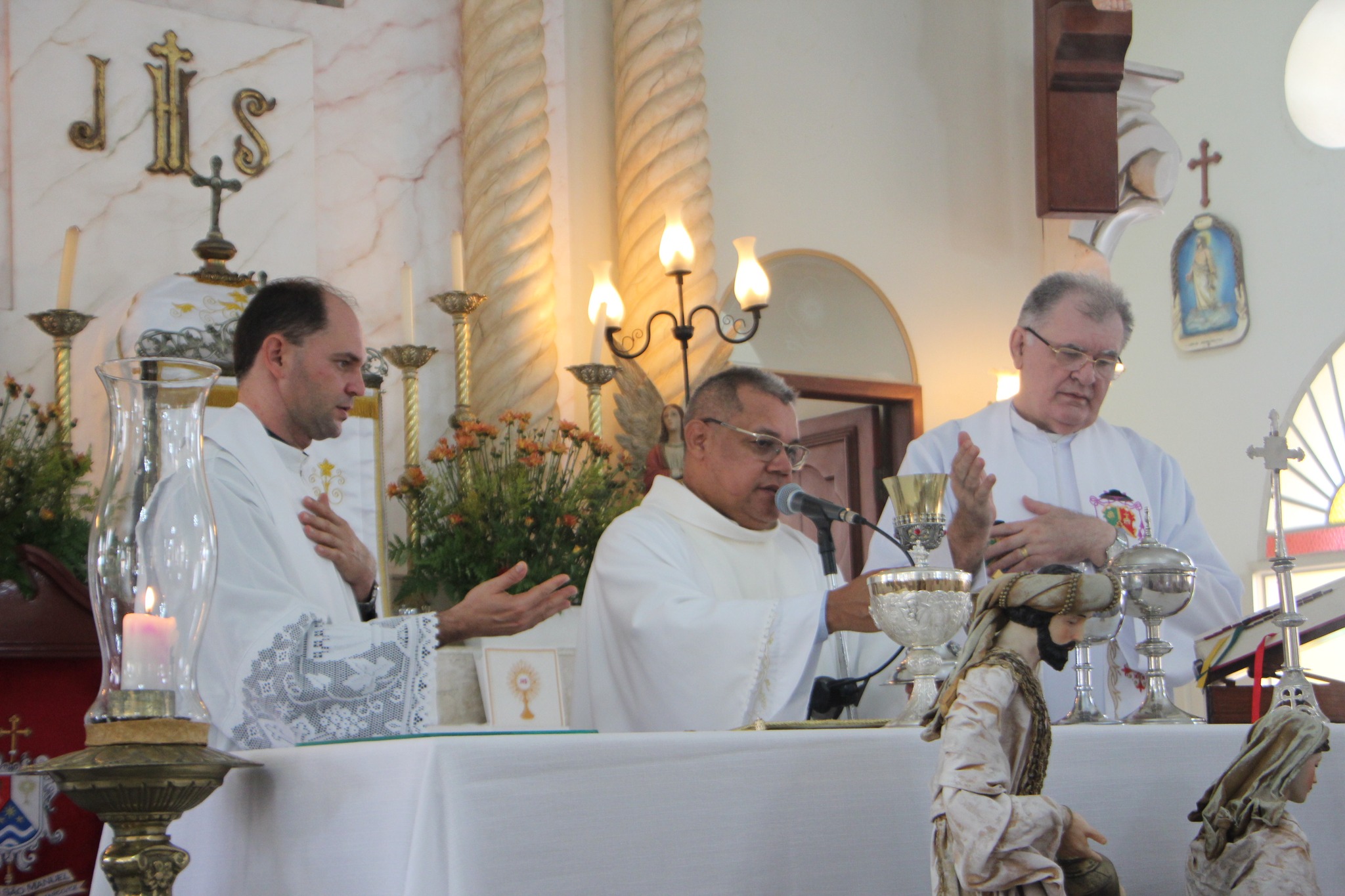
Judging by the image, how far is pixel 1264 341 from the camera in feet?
29.1

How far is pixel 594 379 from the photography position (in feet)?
15.9

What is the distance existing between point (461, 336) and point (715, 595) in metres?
1.79

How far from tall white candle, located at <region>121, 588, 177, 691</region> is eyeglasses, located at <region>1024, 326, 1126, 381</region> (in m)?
2.49

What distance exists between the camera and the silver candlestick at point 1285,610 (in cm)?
222

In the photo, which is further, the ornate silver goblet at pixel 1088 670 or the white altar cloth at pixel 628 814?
the ornate silver goblet at pixel 1088 670

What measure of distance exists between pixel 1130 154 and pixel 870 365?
176cm

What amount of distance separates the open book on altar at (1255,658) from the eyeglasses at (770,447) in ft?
3.61

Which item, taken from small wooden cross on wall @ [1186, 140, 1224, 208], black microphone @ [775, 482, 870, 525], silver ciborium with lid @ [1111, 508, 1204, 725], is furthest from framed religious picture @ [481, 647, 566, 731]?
small wooden cross on wall @ [1186, 140, 1224, 208]

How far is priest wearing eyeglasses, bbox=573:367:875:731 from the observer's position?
8.89 ft

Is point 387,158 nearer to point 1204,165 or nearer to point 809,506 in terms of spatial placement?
point 809,506

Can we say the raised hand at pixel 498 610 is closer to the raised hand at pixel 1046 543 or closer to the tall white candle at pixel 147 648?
the tall white candle at pixel 147 648

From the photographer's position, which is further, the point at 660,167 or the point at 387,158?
the point at 660,167

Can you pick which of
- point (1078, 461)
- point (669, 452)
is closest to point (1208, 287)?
point (669, 452)

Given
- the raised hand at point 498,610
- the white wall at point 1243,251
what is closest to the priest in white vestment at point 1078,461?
the raised hand at point 498,610
